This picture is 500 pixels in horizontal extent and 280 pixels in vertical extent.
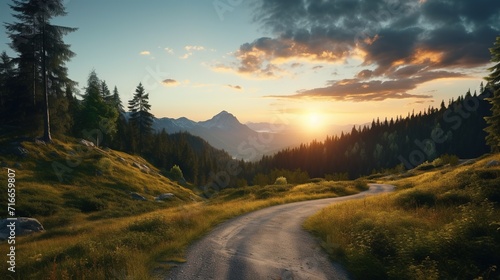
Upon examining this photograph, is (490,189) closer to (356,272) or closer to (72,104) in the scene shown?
(356,272)

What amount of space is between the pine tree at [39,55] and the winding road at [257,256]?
120 ft

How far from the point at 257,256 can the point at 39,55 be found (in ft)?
142

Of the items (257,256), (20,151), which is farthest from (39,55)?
(257,256)

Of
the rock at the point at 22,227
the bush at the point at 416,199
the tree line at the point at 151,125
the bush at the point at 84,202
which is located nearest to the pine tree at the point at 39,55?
the tree line at the point at 151,125

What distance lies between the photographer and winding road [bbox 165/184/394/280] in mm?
8492

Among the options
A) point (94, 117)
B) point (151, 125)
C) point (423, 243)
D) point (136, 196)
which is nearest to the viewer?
point (423, 243)

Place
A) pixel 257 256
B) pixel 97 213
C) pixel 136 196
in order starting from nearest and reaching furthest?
pixel 257 256 < pixel 97 213 < pixel 136 196

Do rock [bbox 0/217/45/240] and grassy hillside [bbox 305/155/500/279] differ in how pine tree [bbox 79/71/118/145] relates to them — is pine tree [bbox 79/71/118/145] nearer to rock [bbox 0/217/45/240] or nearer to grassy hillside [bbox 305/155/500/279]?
rock [bbox 0/217/45/240]

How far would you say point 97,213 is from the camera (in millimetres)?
29297

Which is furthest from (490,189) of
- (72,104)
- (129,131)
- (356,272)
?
(129,131)

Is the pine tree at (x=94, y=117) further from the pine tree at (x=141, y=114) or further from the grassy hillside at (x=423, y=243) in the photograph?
the grassy hillside at (x=423, y=243)

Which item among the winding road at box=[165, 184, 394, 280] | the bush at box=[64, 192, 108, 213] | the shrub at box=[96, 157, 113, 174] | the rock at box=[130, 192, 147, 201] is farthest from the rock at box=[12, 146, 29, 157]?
the winding road at box=[165, 184, 394, 280]

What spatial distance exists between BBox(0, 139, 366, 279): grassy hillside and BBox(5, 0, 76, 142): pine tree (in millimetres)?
6210

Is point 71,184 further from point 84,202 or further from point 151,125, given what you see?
point 151,125
